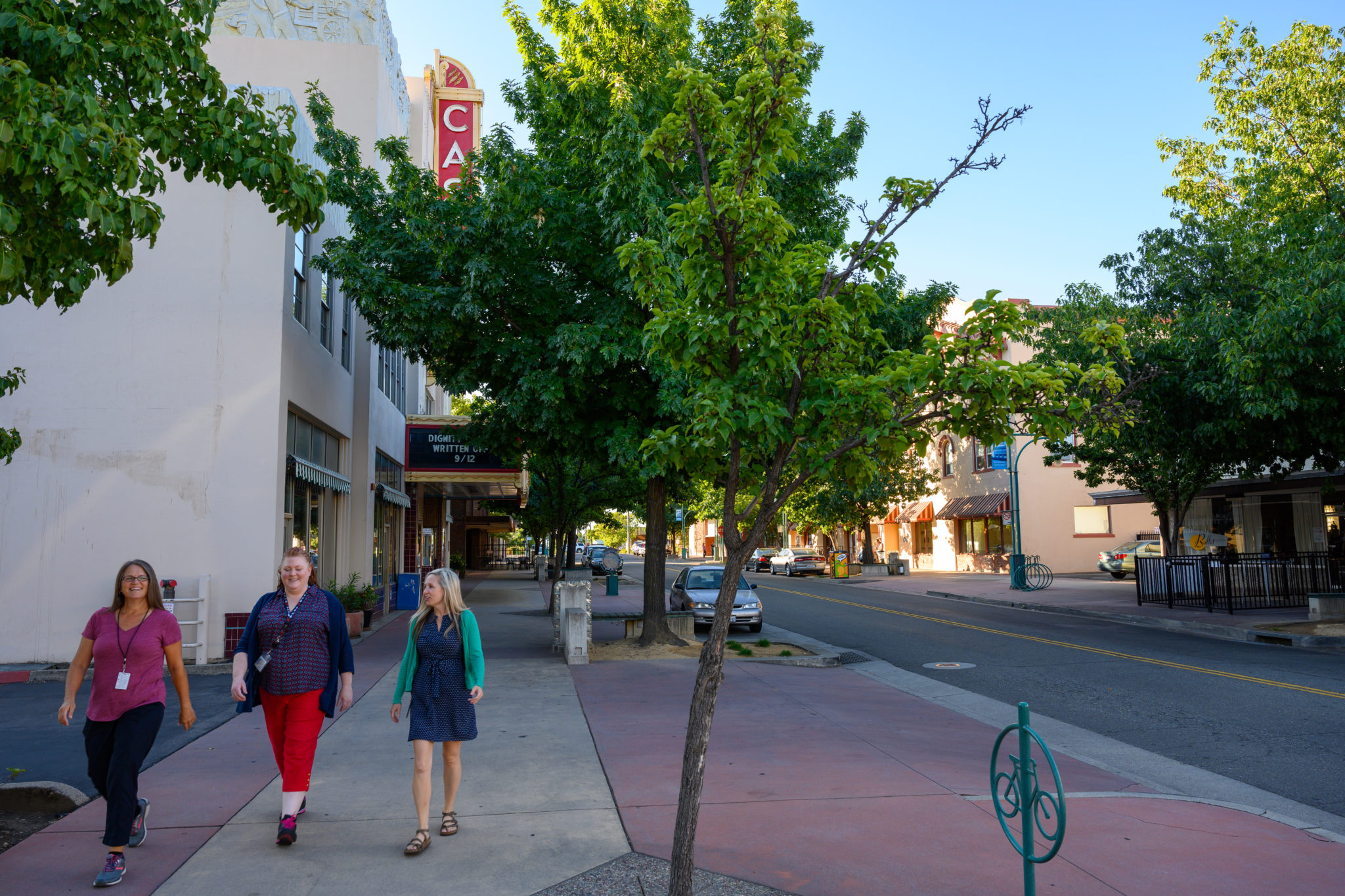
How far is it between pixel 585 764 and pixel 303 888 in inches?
112

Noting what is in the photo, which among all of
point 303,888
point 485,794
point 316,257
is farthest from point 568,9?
point 303,888

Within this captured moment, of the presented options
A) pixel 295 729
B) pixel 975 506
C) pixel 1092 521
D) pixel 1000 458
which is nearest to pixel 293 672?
pixel 295 729

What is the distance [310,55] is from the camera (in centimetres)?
1986

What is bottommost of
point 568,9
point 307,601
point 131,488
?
point 307,601

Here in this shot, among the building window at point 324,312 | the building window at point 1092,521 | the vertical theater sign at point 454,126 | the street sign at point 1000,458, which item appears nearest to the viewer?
the building window at point 324,312

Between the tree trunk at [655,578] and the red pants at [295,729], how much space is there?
9.38 metres

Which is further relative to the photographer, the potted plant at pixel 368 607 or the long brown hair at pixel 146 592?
the potted plant at pixel 368 607

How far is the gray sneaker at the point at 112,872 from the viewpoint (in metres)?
4.58

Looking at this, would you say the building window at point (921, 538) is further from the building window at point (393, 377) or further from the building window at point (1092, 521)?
the building window at point (393, 377)

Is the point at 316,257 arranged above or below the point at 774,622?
above

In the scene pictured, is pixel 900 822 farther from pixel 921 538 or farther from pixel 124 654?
pixel 921 538

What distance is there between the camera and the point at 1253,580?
20.6 meters

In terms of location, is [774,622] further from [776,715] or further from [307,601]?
[307,601]

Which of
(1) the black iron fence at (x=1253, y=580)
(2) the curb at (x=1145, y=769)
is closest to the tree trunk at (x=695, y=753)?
(2) the curb at (x=1145, y=769)
